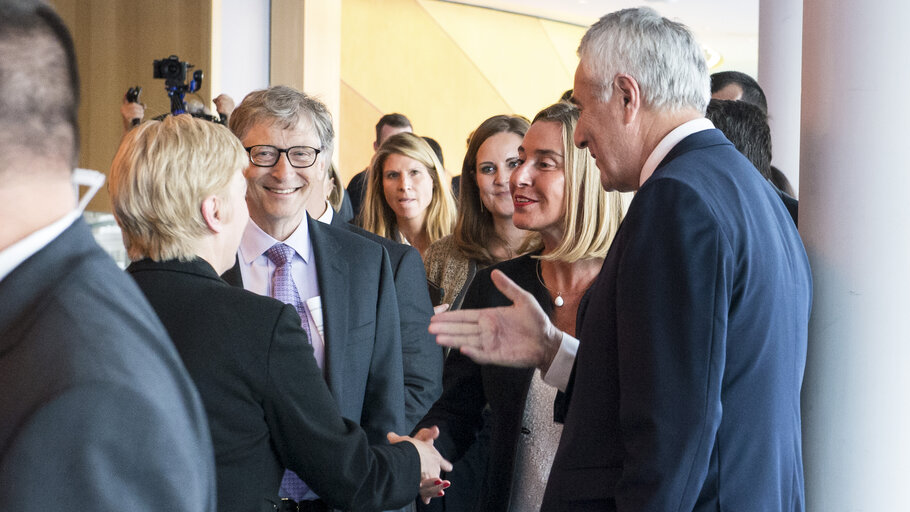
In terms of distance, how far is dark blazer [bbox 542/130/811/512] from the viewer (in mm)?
1344

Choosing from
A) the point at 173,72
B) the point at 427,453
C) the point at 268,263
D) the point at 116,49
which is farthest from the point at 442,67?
the point at 427,453

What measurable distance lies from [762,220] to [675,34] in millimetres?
383

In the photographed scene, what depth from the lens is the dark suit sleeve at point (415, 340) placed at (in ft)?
8.76

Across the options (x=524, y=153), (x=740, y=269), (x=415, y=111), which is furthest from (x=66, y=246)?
(x=415, y=111)

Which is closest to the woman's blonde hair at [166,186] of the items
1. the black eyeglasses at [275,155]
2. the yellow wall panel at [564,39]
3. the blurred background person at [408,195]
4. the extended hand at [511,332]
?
the extended hand at [511,332]

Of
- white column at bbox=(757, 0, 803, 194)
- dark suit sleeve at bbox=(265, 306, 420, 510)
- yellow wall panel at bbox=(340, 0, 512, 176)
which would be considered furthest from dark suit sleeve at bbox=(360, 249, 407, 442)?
yellow wall panel at bbox=(340, 0, 512, 176)

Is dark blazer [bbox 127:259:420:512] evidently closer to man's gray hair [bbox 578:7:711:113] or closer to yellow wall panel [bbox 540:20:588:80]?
man's gray hair [bbox 578:7:711:113]

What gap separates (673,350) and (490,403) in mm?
930

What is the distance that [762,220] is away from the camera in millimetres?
1457

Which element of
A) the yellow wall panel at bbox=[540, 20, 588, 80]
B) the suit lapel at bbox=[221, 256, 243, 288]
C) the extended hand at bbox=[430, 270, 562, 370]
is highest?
the yellow wall panel at bbox=[540, 20, 588, 80]

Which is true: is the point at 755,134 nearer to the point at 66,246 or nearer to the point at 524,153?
the point at 524,153

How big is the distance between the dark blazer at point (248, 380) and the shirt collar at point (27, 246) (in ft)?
2.88

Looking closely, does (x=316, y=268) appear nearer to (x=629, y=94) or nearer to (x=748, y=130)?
(x=629, y=94)

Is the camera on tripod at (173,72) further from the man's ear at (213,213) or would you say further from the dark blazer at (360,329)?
the man's ear at (213,213)
